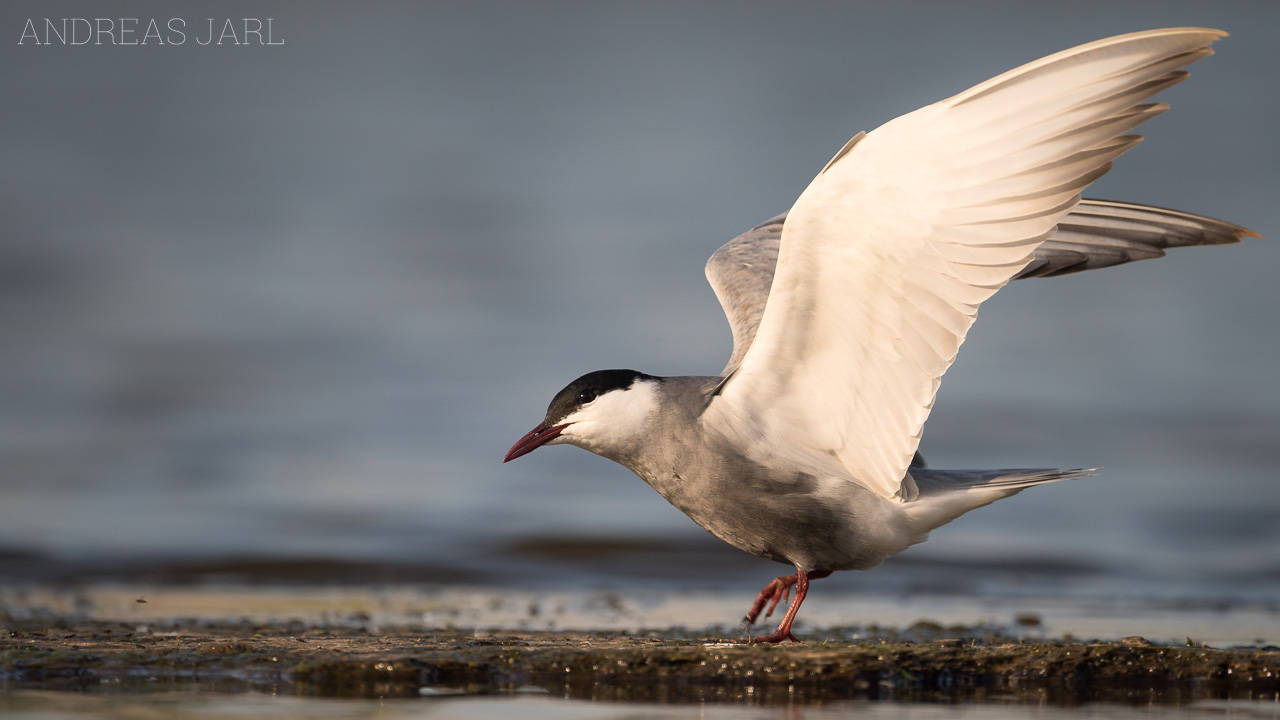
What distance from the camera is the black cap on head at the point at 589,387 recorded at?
17.6ft

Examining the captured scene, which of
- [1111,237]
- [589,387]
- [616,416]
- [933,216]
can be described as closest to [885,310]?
[933,216]

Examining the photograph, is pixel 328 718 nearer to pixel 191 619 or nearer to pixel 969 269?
pixel 969 269

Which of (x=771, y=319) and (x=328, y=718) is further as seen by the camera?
(x=771, y=319)

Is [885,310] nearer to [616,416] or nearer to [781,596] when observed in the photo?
[616,416]

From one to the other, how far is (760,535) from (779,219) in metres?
2.84

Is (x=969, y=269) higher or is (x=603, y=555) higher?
(x=969, y=269)

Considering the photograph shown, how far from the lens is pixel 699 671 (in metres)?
4.02

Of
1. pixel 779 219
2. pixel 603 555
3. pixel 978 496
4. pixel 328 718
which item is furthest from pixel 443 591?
pixel 328 718

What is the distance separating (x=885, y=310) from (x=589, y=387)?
1.46 metres


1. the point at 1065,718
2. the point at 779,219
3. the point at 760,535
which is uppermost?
the point at 779,219

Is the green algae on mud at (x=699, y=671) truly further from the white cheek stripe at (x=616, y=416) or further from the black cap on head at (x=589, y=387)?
the black cap on head at (x=589, y=387)

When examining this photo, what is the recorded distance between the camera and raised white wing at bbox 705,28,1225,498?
412 cm

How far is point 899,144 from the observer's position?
4234 millimetres

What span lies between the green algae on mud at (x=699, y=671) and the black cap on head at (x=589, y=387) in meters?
1.40
